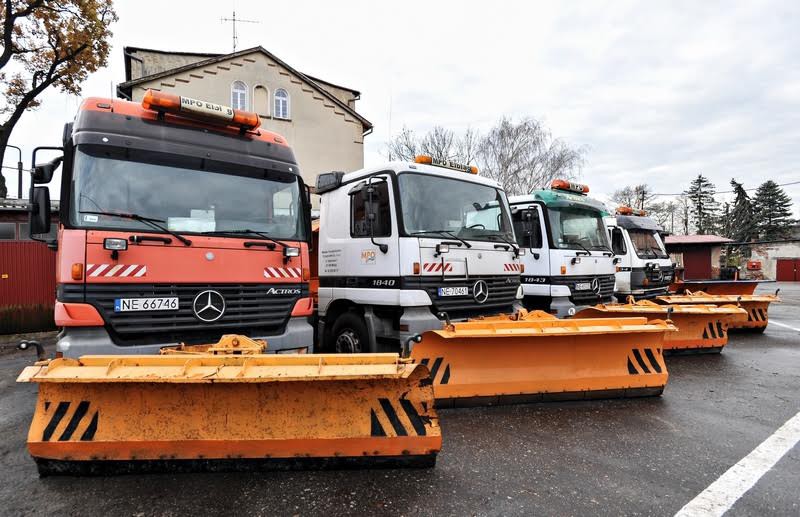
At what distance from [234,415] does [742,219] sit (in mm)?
67670

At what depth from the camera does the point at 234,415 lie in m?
3.07

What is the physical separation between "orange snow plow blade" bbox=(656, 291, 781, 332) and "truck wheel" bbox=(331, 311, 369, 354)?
625 cm

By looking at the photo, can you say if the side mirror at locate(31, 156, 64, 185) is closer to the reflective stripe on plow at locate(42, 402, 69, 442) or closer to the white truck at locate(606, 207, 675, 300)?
the reflective stripe on plow at locate(42, 402, 69, 442)

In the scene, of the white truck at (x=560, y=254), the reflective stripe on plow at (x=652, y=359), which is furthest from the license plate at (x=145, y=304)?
the white truck at (x=560, y=254)

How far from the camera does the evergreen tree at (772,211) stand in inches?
2140

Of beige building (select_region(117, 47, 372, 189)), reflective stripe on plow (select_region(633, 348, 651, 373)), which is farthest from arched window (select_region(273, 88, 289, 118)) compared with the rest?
reflective stripe on plow (select_region(633, 348, 651, 373))

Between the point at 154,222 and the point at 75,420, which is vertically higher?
the point at 154,222

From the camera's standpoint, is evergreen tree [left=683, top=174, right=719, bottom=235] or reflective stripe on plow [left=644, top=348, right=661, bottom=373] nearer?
reflective stripe on plow [left=644, top=348, right=661, bottom=373]

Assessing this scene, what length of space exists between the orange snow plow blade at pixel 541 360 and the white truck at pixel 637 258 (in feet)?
20.0

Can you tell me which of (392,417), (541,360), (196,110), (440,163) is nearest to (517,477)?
(392,417)

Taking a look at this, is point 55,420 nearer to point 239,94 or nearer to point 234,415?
point 234,415

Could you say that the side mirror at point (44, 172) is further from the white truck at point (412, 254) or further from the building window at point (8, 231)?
the building window at point (8, 231)

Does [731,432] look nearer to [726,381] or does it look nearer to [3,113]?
[726,381]

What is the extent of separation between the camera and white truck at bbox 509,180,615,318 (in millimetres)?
7605
